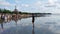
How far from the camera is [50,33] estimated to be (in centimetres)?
2039

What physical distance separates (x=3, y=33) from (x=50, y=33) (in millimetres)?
5298

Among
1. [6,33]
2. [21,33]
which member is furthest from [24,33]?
[6,33]

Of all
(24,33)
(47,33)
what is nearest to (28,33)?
(24,33)

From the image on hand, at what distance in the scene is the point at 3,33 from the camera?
20078 mm

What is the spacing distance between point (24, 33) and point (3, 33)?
92.4 inches

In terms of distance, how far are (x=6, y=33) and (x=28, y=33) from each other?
2465 mm

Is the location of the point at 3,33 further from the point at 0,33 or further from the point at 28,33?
the point at 28,33

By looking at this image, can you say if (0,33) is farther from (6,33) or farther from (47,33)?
(47,33)

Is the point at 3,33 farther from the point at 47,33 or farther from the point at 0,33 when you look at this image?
the point at 47,33

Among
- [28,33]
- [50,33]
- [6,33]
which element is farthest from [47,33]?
[6,33]

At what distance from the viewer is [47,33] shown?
66.1ft

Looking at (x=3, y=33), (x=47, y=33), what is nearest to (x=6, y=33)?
(x=3, y=33)

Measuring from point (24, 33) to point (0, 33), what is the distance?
8.78ft

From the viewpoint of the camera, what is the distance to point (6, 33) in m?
20.1
